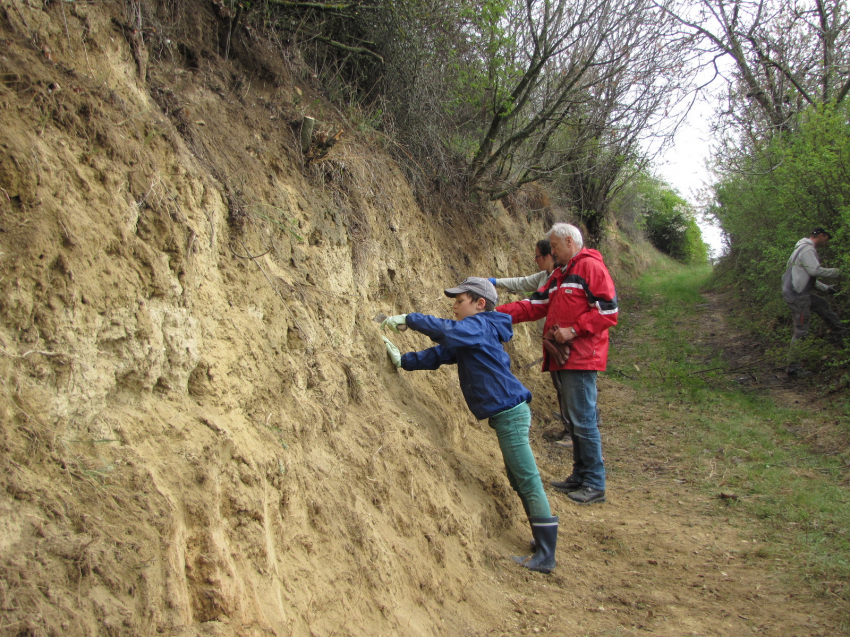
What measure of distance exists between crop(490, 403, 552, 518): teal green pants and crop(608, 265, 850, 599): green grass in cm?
195

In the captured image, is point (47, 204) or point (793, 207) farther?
point (793, 207)

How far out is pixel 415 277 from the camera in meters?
6.18

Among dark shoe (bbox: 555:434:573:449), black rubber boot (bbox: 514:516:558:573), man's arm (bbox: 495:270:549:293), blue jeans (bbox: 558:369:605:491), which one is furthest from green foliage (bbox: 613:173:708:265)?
black rubber boot (bbox: 514:516:558:573)

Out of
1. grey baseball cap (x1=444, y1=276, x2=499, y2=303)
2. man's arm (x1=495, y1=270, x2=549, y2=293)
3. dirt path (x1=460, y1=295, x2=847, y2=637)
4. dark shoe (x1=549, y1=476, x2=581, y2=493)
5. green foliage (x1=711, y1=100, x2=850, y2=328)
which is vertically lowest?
dirt path (x1=460, y1=295, x2=847, y2=637)

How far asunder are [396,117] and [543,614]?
5.57 meters

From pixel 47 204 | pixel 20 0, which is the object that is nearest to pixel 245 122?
pixel 20 0

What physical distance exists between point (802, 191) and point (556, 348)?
6.74m

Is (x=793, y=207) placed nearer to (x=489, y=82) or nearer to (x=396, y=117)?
(x=489, y=82)

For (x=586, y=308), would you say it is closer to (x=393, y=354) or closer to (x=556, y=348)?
(x=556, y=348)

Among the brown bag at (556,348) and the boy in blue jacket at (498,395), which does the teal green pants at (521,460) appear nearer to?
the boy in blue jacket at (498,395)

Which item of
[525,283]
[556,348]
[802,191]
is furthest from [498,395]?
[802,191]

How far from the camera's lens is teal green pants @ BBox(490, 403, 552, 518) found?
4109 mm

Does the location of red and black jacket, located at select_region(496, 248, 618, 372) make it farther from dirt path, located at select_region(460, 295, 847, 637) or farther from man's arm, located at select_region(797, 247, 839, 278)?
man's arm, located at select_region(797, 247, 839, 278)

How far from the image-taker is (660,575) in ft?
13.9
